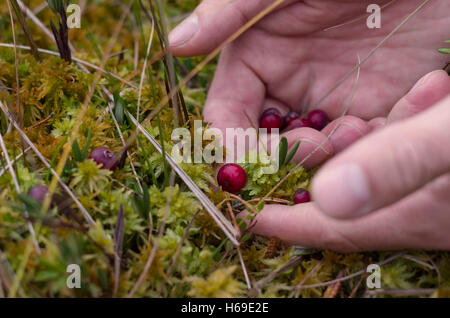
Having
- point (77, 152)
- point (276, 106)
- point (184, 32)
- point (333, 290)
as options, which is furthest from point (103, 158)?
point (276, 106)

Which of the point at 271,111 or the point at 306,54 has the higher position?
the point at 306,54

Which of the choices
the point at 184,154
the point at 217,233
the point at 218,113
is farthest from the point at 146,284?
the point at 218,113

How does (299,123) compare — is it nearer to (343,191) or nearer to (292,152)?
(292,152)

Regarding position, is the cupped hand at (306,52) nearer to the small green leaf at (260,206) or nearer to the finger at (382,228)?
the small green leaf at (260,206)

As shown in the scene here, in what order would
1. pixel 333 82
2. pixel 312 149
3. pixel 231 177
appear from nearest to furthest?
pixel 231 177, pixel 312 149, pixel 333 82

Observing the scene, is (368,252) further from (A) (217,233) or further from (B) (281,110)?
(B) (281,110)

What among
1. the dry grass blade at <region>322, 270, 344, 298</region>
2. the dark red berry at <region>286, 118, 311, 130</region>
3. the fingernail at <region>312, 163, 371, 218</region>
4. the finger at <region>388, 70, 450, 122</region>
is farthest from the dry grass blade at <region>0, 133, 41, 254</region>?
the finger at <region>388, 70, 450, 122</region>

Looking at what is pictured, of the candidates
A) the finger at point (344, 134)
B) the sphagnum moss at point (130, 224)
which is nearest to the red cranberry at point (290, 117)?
the finger at point (344, 134)
